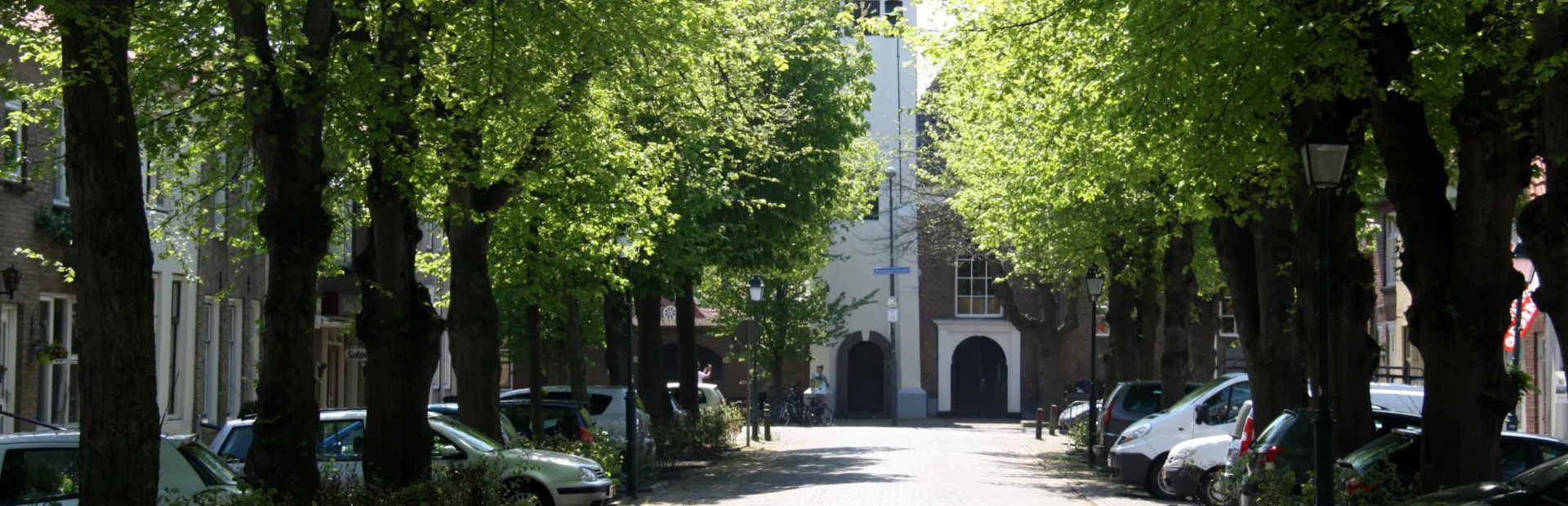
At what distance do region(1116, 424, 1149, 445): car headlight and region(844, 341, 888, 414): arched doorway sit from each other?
40.9 metres

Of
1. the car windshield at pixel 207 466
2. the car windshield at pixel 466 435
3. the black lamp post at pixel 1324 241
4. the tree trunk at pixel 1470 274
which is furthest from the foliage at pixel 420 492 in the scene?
the tree trunk at pixel 1470 274

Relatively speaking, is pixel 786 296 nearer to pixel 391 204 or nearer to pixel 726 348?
pixel 726 348

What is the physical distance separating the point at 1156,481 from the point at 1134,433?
0.72m

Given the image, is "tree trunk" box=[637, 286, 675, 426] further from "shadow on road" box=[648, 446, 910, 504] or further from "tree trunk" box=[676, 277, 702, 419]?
"shadow on road" box=[648, 446, 910, 504]

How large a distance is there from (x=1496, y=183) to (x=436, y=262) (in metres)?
18.2

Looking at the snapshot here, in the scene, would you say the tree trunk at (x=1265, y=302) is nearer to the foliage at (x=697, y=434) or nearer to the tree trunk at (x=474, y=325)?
the tree trunk at (x=474, y=325)

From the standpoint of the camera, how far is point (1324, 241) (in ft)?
44.9

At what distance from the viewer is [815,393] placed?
57219 mm

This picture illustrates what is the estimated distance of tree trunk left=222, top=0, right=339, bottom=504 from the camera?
1262 cm

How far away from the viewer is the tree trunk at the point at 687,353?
35.1m

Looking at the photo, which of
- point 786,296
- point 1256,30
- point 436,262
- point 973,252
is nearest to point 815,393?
point 786,296

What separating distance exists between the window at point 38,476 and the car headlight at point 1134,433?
15277 mm

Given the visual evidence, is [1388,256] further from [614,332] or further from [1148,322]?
[614,332]

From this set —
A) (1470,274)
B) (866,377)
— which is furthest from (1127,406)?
(866,377)
